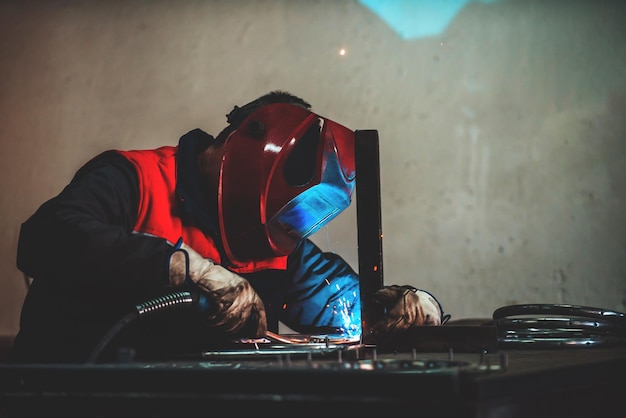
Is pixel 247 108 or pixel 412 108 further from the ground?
pixel 412 108

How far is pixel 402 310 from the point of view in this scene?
1364 mm

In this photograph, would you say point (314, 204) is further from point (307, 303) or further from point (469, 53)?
point (469, 53)

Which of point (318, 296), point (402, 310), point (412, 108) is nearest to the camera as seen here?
point (402, 310)

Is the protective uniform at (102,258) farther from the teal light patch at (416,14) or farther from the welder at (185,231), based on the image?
the teal light patch at (416,14)

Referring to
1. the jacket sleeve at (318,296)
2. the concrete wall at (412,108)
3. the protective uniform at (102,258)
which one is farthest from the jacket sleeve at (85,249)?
the concrete wall at (412,108)

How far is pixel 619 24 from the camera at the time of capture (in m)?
2.60

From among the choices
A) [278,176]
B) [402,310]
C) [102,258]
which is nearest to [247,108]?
[278,176]

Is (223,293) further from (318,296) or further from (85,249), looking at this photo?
(318,296)

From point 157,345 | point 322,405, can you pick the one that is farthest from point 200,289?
point 322,405

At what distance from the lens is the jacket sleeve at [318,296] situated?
2359 mm

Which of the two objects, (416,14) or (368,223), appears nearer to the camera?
(368,223)

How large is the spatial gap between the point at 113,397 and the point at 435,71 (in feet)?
7.26

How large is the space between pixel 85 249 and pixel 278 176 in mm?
562

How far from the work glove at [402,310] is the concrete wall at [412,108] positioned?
3.81 feet
